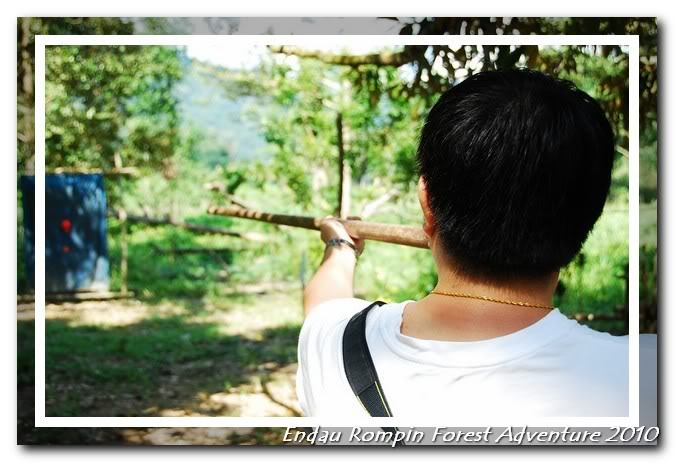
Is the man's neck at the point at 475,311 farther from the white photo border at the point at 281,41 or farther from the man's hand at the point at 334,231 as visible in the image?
the white photo border at the point at 281,41

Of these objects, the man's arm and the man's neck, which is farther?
the man's arm

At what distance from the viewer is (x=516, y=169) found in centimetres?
62

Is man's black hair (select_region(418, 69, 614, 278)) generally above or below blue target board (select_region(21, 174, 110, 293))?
above

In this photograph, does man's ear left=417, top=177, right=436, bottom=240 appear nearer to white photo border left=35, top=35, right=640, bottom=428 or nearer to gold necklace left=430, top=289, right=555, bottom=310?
gold necklace left=430, top=289, right=555, bottom=310

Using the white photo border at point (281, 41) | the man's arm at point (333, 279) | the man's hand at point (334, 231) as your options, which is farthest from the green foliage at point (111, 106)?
the man's arm at point (333, 279)

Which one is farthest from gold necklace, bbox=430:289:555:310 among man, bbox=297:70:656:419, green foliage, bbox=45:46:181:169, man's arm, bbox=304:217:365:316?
green foliage, bbox=45:46:181:169

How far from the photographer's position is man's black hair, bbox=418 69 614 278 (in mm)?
619

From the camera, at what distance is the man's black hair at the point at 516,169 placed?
2.03 ft

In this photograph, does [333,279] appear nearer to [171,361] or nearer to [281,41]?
[281,41]

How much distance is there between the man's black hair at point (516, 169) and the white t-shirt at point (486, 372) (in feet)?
0.23

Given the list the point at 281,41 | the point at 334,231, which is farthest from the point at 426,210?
the point at 281,41

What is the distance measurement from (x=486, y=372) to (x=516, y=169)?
0.58 feet

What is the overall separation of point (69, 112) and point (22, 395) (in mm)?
2112

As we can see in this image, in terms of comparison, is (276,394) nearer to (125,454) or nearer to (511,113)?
(125,454)
